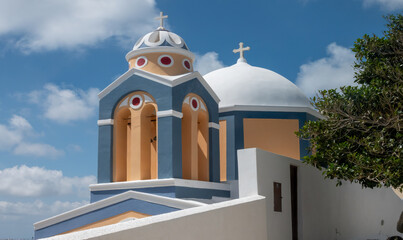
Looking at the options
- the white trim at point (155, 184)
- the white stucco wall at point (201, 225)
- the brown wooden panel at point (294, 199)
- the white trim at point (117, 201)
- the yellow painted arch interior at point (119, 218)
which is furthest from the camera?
the white trim at point (155, 184)

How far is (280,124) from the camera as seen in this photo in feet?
56.0

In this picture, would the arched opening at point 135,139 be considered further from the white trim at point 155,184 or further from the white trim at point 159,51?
the white trim at point 159,51

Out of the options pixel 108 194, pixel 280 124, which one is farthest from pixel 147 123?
pixel 280 124

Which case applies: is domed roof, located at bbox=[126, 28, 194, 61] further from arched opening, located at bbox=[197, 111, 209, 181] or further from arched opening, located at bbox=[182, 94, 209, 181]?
arched opening, located at bbox=[197, 111, 209, 181]

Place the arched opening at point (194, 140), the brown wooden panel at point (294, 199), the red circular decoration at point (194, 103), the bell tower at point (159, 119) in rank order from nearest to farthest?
the brown wooden panel at point (294, 199) → the bell tower at point (159, 119) → the arched opening at point (194, 140) → the red circular decoration at point (194, 103)

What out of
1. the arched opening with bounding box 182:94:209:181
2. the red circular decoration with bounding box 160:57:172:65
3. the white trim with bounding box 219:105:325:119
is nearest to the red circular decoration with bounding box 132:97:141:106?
the arched opening with bounding box 182:94:209:181

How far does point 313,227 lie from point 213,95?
4928 millimetres

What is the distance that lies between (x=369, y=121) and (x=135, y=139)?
6.57 m

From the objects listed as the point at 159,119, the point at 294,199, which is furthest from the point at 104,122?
the point at 294,199

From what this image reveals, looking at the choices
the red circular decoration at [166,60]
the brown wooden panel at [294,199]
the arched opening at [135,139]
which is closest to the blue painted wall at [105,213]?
the arched opening at [135,139]

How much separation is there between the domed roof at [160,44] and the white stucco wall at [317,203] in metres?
5.06

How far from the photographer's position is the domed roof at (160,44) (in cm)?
1469

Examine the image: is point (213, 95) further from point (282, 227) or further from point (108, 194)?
point (282, 227)

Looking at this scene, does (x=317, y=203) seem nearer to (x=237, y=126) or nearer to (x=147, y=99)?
(x=237, y=126)
